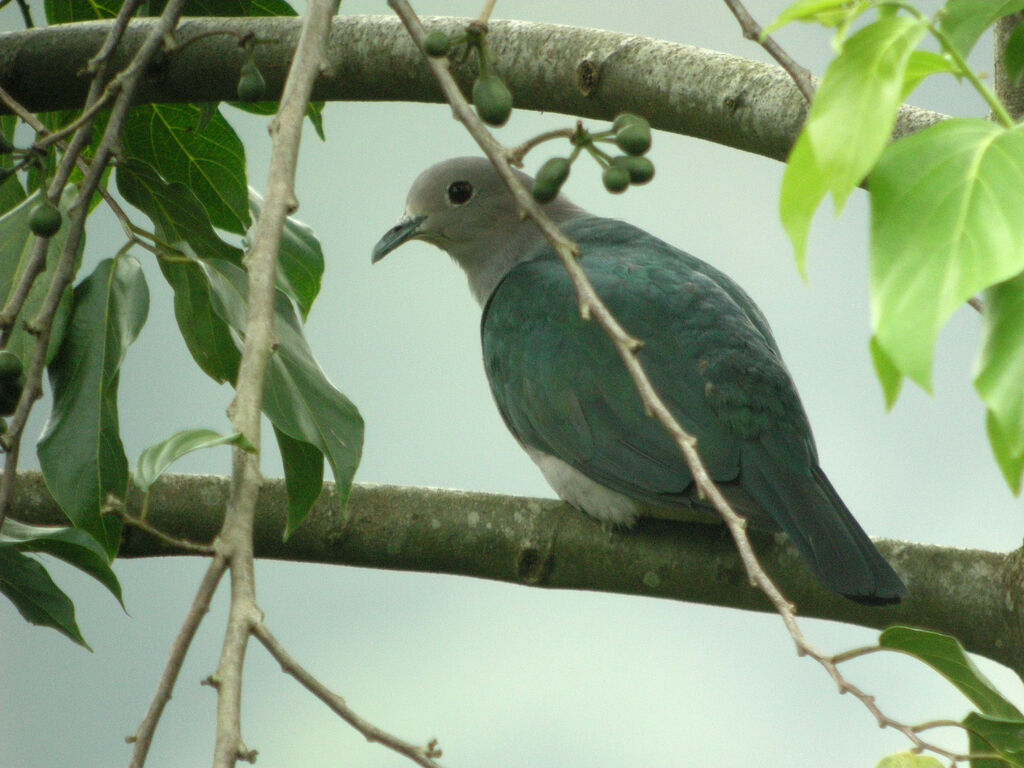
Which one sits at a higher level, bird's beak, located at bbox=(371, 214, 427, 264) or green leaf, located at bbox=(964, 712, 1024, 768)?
bird's beak, located at bbox=(371, 214, 427, 264)

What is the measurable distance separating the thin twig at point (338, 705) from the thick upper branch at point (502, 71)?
4.52ft

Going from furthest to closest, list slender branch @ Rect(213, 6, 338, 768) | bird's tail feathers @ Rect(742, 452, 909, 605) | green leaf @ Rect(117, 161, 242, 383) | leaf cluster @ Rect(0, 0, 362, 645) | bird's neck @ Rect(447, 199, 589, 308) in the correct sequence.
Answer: bird's neck @ Rect(447, 199, 589, 308) → bird's tail feathers @ Rect(742, 452, 909, 605) → green leaf @ Rect(117, 161, 242, 383) → leaf cluster @ Rect(0, 0, 362, 645) → slender branch @ Rect(213, 6, 338, 768)

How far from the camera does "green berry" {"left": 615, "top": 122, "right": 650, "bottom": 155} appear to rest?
3.49ft

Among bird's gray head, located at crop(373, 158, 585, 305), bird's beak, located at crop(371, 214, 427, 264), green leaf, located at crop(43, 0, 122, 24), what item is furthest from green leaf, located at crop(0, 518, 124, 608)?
bird's gray head, located at crop(373, 158, 585, 305)

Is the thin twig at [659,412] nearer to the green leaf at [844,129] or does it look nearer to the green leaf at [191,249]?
the green leaf at [844,129]

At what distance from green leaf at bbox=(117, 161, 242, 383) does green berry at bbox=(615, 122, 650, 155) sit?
0.73 meters

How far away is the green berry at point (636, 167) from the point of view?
1069mm

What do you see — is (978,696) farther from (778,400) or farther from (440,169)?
(440,169)

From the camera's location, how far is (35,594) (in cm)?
154

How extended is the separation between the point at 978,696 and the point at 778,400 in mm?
1093

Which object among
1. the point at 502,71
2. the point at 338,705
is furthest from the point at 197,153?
the point at 338,705

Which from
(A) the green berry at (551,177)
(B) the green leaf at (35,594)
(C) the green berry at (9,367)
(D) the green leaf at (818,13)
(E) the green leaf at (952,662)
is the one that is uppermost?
(D) the green leaf at (818,13)

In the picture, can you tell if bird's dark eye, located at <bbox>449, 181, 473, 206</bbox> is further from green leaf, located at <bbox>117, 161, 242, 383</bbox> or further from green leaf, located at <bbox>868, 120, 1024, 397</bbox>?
green leaf, located at <bbox>868, 120, 1024, 397</bbox>

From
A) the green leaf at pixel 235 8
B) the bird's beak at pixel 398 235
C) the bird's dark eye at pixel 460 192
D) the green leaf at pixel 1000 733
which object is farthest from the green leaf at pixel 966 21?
the bird's dark eye at pixel 460 192
